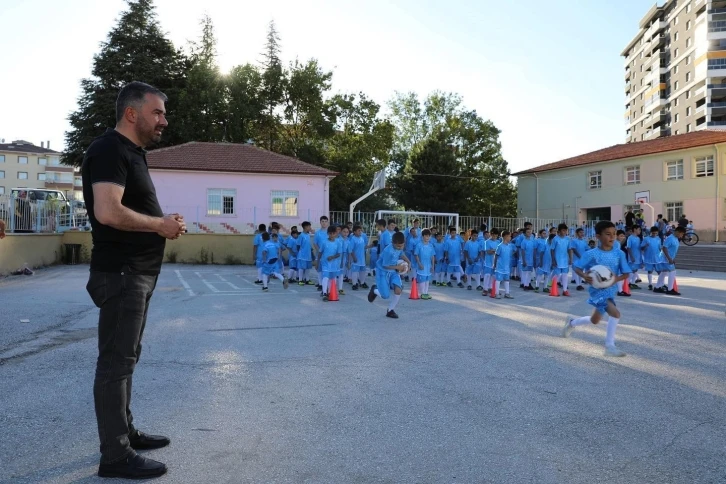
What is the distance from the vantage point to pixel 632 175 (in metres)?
38.8

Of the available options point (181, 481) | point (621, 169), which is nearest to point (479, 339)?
point (181, 481)

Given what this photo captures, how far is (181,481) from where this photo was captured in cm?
312

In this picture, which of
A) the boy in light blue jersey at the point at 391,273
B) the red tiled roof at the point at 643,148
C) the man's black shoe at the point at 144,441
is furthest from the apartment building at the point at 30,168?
the man's black shoe at the point at 144,441

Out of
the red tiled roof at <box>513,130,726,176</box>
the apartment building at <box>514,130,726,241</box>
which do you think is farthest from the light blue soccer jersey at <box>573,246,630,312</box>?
the red tiled roof at <box>513,130,726,176</box>

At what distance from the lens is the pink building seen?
91.5ft

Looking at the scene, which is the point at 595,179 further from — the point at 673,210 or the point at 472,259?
the point at 472,259

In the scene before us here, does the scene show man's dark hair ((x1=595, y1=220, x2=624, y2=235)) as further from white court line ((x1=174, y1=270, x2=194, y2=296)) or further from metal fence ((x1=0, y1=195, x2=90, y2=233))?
metal fence ((x1=0, y1=195, x2=90, y2=233))

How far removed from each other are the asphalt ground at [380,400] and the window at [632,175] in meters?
32.6

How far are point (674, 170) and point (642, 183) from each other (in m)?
2.20

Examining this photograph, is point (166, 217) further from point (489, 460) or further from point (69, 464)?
point (489, 460)

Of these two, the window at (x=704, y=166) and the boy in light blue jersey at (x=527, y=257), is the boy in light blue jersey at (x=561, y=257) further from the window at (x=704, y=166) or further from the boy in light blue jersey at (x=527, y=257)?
the window at (x=704, y=166)

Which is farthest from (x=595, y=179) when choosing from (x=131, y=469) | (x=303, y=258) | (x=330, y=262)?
(x=131, y=469)

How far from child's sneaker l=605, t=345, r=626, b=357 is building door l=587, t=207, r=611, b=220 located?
3709cm

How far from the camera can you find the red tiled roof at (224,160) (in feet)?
93.1
